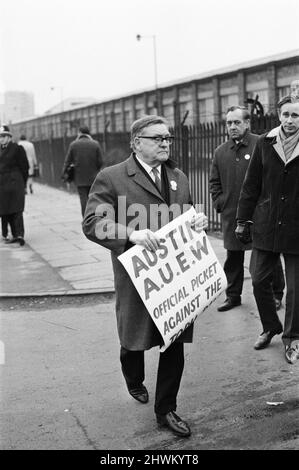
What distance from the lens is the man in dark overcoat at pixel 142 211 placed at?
350 centimetres

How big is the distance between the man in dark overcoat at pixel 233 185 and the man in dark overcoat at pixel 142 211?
2.37m

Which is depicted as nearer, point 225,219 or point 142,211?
point 142,211

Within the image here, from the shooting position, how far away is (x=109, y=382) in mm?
4387

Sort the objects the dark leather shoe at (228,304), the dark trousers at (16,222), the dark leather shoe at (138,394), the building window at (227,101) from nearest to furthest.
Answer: the dark leather shoe at (138,394)
the dark leather shoe at (228,304)
the dark trousers at (16,222)
the building window at (227,101)

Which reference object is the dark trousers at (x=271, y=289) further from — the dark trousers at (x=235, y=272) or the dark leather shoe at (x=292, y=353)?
the dark trousers at (x=235, y=272)

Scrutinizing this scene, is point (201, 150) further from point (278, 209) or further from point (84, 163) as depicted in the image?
point (278, 209)

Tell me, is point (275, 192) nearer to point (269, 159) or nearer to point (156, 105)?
point (269, 159)

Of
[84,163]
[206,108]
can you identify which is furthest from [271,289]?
[206,108]

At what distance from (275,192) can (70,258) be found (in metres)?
4.93

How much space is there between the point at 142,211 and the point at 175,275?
0.41m

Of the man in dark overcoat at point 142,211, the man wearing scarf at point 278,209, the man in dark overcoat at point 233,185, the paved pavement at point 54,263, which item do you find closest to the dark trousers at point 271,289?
the man wearing scarf at point 278,209

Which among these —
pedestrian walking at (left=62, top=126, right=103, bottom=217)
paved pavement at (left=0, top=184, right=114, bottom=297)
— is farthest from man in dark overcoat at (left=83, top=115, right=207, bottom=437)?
pedestrian walking at (left=62, top=126, right=103, bottom=217)

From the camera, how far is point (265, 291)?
4.86 metres

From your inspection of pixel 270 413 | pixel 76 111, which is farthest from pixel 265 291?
pixel 76 111
